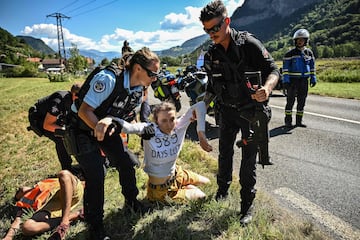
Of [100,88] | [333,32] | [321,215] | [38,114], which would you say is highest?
[333,32]

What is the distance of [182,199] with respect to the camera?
321 cm

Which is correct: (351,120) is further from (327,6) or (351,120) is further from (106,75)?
(327,6)

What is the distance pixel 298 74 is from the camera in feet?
21.6

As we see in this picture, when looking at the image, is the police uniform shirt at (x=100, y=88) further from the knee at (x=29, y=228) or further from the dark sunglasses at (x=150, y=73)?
the knee at (x=29, y=228)

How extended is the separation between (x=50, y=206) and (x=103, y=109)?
1.38 meters

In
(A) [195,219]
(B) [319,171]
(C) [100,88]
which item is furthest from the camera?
(B) [319,171]

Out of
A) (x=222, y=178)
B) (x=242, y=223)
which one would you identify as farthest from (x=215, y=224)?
(x=222, y=178)

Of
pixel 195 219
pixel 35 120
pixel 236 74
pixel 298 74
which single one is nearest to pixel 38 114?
pixel 35 120

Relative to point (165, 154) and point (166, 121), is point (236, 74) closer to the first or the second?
point (166, 121)

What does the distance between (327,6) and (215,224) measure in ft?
580

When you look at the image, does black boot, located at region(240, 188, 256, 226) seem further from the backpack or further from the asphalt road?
the backpack

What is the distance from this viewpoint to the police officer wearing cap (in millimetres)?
6555

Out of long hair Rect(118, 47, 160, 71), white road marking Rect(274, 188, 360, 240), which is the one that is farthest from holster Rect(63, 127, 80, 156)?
white road marking Rect(274, 188, 360, 240)

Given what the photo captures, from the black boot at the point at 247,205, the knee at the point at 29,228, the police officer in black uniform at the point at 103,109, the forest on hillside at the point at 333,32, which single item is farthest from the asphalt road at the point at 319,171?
the forest on hillside at the point at 333,32
